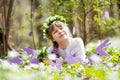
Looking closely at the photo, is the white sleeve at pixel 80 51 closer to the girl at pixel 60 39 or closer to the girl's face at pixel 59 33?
the girl at pixel 60 39

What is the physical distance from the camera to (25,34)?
12508 millimetres

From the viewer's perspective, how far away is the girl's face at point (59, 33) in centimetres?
306

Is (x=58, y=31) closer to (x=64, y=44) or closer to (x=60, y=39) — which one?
(x=60, y=39)

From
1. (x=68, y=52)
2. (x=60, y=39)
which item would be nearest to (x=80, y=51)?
(x=60, y=39)

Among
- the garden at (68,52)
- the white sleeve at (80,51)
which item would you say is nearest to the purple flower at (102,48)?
the garden at (68,52)

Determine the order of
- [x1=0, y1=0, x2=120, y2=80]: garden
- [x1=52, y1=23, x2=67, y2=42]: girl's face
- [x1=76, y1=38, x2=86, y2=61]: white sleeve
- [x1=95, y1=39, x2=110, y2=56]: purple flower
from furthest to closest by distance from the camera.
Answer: [x1=52, y1=23, x2=67, y2=42]: girl's face, [x1=76, y1=38, x2=86, y2=61]: white sleeve, [x1=95, y1=39, x2=110, y2=56]: purple flower, [x1=0, y1=0, x2=120, y2=80]: garden

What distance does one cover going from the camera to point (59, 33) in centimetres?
306

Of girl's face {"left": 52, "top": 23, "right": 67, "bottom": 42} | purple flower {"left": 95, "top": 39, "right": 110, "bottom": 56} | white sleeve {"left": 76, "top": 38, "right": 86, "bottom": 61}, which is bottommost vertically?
A: purple flower {"left": 95, "top": 39, "right": 110, "bottom": 56}

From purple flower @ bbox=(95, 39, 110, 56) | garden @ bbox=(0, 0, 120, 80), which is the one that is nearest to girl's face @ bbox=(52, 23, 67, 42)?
garden @ bbox=(0, 0, 120, 80)

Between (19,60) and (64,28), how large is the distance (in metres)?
0.70

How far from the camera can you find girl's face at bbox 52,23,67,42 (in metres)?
3.06

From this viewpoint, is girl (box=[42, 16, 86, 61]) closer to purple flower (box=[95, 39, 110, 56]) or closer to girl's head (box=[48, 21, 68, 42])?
girl's head (box=[48, 21, 68, 42])

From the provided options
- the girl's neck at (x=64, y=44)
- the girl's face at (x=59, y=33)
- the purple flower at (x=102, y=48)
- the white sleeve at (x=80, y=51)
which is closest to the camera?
the purple flower at (x=102, y=48)

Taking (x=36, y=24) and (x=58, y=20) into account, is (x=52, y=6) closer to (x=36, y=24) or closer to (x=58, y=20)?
(x=58, y=20)
